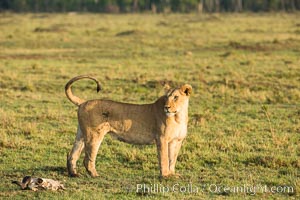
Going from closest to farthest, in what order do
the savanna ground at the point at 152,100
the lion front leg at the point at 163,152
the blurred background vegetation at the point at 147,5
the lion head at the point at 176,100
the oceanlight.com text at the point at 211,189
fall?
the oceanlight.com text at the point at 211,189 < the lion head at the point at 176,100 < the lion front leg at the point at 163,152 < the savanna ground at the point at 152,100 < the blurred background vegetation at the point at 147,5

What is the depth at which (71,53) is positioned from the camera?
28.4m

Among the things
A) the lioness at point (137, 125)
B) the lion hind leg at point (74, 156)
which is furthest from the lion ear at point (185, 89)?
the lion hind leg at point (74, 156)

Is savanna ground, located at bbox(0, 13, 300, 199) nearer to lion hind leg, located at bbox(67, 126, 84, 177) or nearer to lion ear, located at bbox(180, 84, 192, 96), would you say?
lion hind leg, located at bbox(67, 126, 84, 177)

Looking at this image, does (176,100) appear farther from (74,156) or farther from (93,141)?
(74,156)

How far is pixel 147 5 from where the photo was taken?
85.2 meters

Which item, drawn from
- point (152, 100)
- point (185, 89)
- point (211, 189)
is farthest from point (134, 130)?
point (152, 100)

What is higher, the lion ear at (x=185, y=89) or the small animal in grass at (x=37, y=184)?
the lion ear at (x=185, y=89)

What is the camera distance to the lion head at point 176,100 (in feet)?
24.7

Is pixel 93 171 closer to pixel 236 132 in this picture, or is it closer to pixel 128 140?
pixel 128 140

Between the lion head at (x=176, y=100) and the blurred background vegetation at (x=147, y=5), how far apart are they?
235 ft

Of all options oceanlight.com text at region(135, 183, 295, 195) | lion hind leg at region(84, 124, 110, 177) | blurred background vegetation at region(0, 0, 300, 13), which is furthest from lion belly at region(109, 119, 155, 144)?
blurred background vegetation at region(0, 0, 300, 13)

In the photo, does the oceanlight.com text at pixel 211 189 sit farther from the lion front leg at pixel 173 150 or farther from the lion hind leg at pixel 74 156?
the lion hind leg at pixel 74 156

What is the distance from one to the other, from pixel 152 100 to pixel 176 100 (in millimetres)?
7754

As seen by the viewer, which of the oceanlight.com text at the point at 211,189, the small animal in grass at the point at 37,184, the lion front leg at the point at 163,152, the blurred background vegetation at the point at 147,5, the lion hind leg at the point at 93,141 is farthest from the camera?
the blurred background vegetation at the point at 147,5
